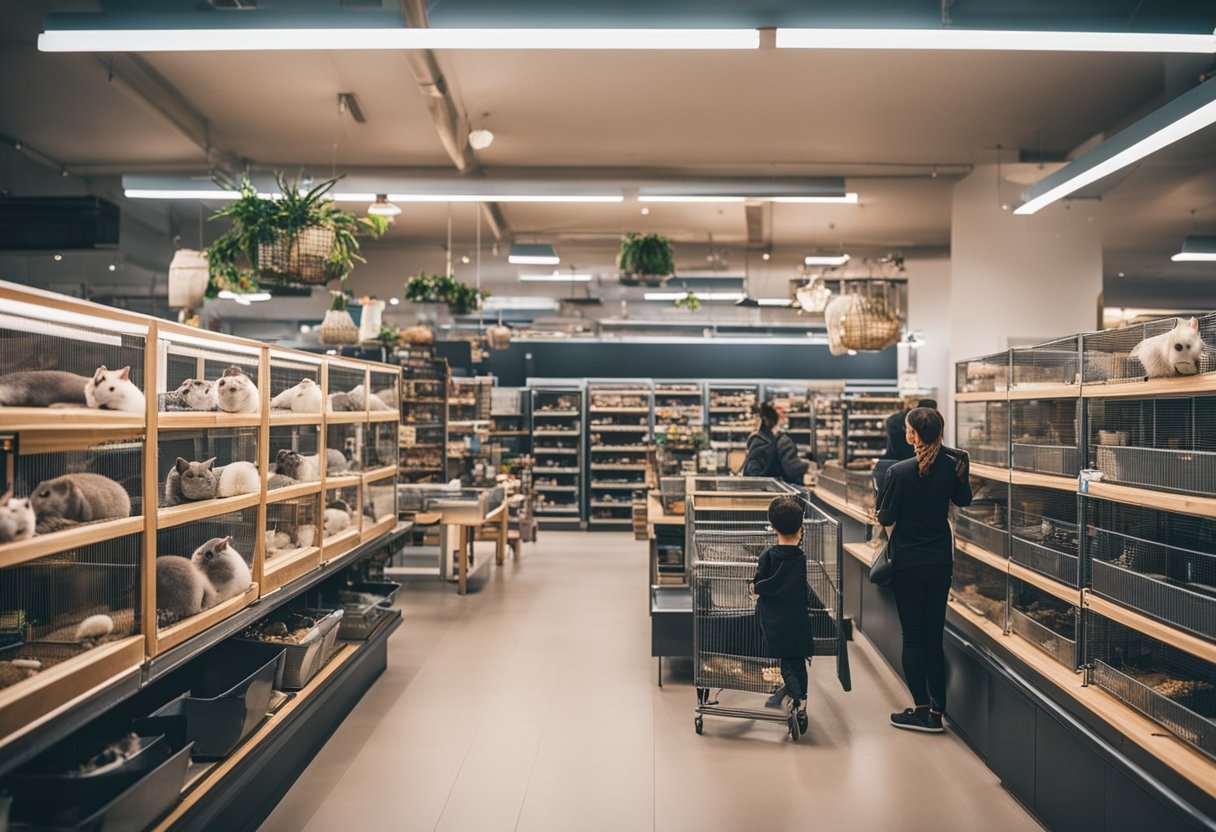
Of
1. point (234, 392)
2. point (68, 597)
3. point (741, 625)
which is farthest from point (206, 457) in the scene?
point (741, 625)

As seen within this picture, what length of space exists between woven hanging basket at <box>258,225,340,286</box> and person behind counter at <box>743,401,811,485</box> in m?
3.99

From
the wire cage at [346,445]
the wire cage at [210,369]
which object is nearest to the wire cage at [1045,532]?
the wire cage at [210,369]

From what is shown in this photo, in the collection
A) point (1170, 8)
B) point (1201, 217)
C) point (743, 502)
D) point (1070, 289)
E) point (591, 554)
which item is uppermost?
point (1170, 8)

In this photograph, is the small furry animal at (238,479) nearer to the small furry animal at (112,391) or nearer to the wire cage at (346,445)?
the small furry animal at (112,391)

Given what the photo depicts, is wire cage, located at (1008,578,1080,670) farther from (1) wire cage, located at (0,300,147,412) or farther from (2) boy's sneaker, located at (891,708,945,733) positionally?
(1) wire cage, located at (0,300,147,412)

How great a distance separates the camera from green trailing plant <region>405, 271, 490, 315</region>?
8734mm

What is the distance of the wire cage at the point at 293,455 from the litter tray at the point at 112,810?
177cm

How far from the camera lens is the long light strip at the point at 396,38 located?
436cm

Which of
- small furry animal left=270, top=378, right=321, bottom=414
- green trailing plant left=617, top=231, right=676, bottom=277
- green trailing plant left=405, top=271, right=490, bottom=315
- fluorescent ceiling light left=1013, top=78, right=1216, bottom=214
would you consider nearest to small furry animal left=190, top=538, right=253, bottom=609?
small furry animal left=270, top=378, right=321, bottom=414

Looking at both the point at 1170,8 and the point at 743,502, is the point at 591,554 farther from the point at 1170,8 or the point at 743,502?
the point at 1170,8

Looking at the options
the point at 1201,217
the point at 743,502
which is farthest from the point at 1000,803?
the point at 1201,217

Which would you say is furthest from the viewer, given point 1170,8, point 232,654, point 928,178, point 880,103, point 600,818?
point 928,178

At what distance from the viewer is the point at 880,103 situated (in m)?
7.12

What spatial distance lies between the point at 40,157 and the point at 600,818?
9.13m
